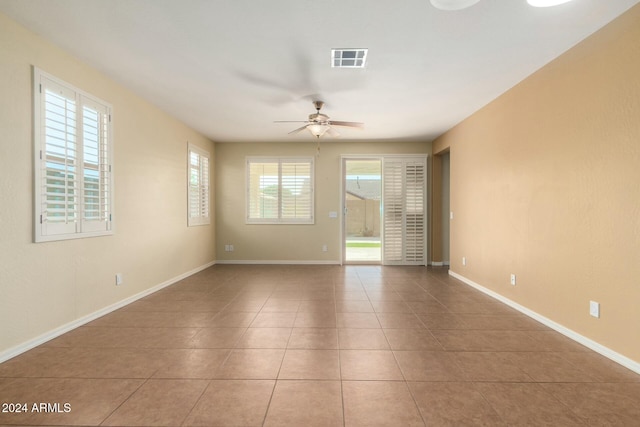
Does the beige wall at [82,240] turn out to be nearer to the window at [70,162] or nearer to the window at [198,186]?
the window at [70,162]

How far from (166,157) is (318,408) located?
13.9 feet

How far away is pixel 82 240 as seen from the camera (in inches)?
123

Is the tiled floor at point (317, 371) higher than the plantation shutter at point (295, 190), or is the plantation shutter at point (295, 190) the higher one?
the plantation shutter at point (295, 190)

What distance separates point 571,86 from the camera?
284 centimetres

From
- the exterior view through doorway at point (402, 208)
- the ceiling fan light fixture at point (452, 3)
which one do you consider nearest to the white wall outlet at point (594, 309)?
the ceiling fan light fixture at point (452, 3)

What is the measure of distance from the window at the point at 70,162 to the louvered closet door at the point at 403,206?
16.1 ft

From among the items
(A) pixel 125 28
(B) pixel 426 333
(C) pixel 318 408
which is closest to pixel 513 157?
(B) pixel 426 333

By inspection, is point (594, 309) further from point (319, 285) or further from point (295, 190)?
point (295, 190)

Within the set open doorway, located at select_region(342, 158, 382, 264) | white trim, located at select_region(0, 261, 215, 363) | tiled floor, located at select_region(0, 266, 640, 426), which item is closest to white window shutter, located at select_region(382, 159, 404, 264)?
open doorway, located at select_region(342, 158, 382, 264)

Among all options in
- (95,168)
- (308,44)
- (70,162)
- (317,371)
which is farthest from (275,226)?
(317,371)

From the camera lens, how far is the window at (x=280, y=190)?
675cm

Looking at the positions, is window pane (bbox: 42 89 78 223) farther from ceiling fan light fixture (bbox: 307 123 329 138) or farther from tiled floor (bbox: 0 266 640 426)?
ceiling fan light fixture (bbox: 307 123 329 138)

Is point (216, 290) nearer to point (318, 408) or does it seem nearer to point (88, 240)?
point (88, 240)

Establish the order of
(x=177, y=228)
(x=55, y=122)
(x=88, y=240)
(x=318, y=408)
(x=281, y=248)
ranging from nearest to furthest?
(x=318, y=408) < (x=55, y=122) < (x=88, y=240) < (x=177, y=228) < (x=281, y=248)
